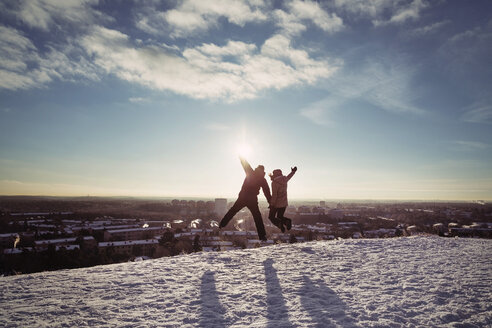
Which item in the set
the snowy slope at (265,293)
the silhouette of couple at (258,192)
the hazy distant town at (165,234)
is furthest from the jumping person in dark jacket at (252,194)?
the snowy slope at (265,293)

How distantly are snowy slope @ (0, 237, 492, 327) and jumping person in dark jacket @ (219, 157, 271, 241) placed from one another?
163cm

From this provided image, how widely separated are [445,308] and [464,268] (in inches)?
91.4

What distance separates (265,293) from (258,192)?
4137 mm

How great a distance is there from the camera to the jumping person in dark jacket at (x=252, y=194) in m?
7.41

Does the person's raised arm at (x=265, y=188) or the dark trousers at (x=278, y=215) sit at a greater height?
the person's raised arm at (x=265, y=188)

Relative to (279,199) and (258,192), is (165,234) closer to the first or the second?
(258,192)

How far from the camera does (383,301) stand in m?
3.27

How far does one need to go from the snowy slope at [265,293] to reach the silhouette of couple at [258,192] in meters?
1.74

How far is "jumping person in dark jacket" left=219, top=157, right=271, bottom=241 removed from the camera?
7.41 metres

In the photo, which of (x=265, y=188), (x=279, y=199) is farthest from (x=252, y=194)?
(x=279, y=199)

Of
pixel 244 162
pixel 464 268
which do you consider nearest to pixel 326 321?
pixel 464 268

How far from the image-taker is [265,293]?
3.62m

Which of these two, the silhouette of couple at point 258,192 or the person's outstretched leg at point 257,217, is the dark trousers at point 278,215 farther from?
the person's outstretched leg at point 257,217

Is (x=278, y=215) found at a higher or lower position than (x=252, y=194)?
lower
